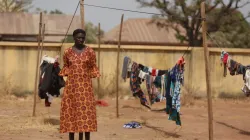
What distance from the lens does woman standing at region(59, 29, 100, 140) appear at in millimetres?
6414

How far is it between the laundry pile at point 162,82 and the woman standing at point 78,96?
2.27m

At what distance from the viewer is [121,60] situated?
15453 millimetres

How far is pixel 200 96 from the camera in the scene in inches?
619

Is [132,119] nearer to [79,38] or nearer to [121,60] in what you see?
[121,60]

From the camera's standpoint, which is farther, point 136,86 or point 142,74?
point 136,86

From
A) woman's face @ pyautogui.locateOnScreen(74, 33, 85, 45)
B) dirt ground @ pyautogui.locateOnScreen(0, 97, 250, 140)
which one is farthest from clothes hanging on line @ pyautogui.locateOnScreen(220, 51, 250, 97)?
woman's face @ pyautogui.locateOnScreen(74, 33, 85, 45)

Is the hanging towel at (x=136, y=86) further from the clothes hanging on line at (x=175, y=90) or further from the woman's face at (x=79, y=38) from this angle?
the woman's face at (x=79, y=38)

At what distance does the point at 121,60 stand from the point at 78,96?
29.7ft

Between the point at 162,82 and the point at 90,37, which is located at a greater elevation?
the point at 90,37

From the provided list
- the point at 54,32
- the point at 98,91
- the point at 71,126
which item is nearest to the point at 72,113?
the point at 71,126

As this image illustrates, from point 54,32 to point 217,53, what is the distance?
31.9 ft

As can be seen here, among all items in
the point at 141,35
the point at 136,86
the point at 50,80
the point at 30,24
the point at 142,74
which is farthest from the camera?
the point at 141,35

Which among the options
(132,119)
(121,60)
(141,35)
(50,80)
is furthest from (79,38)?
(141,35)

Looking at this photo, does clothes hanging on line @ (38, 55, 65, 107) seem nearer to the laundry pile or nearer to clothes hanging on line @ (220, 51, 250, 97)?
the laundry pile
